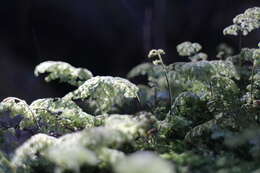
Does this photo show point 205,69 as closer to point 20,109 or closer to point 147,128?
point 147,128

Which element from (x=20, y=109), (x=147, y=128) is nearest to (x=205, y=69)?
(x=147, y=128)

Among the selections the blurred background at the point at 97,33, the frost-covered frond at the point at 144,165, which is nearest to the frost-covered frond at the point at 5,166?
the frost-covered frond at the point at 144,165

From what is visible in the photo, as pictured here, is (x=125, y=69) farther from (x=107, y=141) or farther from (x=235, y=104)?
(x=107, y=141)

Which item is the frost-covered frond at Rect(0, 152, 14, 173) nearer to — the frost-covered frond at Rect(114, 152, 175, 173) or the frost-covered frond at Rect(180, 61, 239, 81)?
the frost-covered frond at Rect(114, 152, 175, 173)

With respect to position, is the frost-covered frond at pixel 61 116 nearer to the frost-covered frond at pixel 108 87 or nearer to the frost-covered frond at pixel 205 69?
the frost-covered frond at pixel 108 87

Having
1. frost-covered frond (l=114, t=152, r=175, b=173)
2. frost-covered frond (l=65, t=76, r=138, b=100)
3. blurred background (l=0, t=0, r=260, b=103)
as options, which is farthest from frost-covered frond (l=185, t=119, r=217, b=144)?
blurred background (l=0, t=0, r=260, b=103)

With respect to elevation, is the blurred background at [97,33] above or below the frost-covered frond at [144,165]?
above
